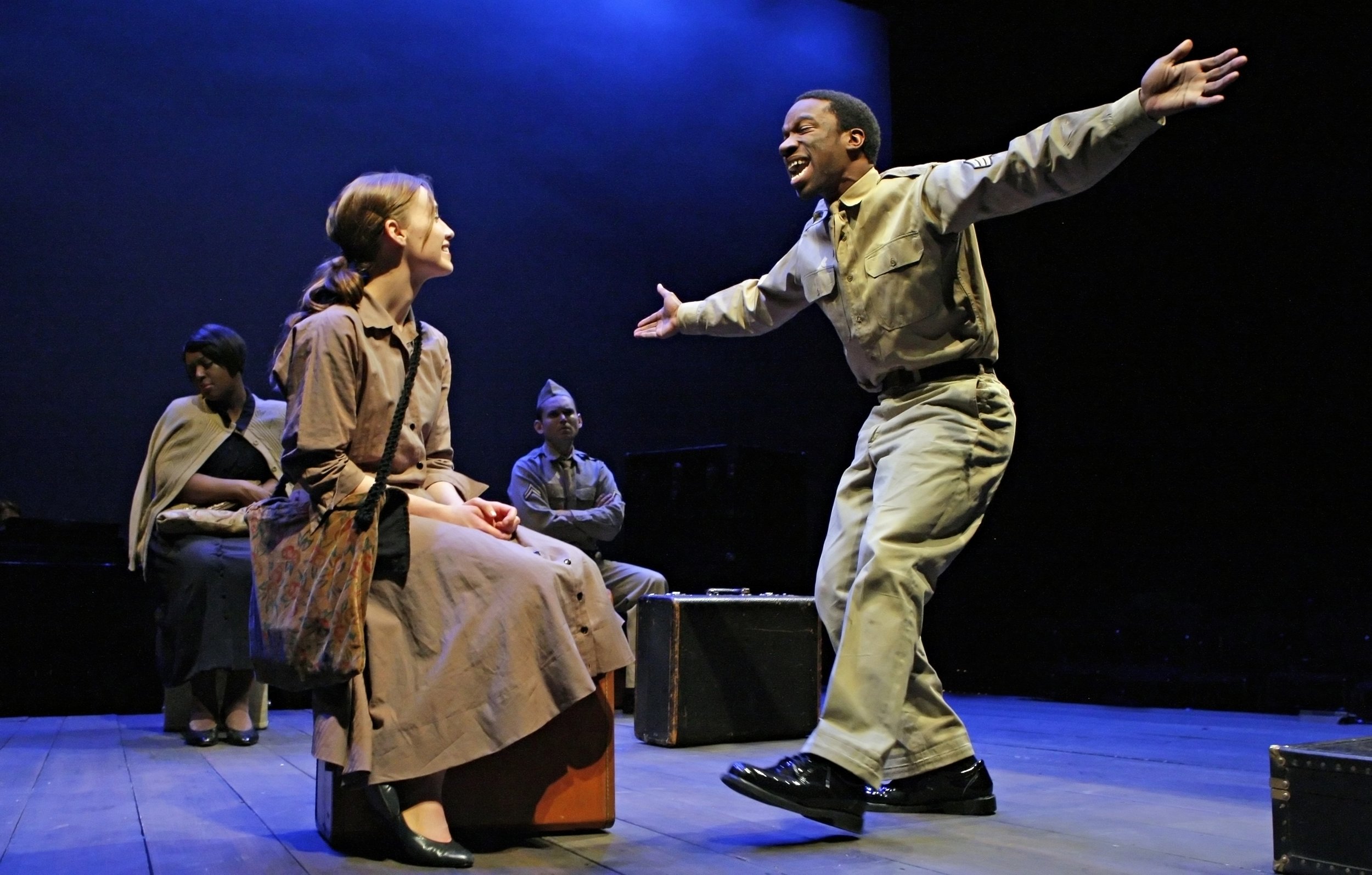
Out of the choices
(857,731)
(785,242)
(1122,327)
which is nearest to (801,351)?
(785,242)

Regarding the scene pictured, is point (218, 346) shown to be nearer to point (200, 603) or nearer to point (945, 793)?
point (200, 603)

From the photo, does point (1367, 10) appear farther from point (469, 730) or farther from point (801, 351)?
point (469, 730)

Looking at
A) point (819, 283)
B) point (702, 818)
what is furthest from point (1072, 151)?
point (702, 818)

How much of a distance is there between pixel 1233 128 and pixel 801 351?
9.03 ft

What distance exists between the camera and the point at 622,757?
317 cm

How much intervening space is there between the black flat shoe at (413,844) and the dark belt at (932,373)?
3.92 feet

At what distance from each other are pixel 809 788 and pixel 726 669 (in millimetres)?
1787

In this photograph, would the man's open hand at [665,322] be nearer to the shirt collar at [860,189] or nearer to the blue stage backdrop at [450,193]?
the shirt collar at [860,189]

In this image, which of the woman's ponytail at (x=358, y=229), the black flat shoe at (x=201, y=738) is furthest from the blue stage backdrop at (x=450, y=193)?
the woman's ponytail at (x=358, y=229)

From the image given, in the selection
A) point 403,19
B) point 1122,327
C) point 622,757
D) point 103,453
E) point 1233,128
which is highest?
point 403,19

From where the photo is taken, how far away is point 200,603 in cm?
363

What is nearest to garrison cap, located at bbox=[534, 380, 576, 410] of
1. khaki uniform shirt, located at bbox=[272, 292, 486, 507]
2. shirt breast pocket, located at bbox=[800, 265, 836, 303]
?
shirt breast pocket, located at bbox=[800, 265, 836, 303]

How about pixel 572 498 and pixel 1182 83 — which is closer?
pixel 1182 83

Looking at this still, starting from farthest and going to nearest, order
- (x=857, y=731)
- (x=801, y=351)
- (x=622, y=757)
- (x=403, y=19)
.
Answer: (x=801, y=351) → (x=403, y=19) → (x=622, y=757) → (x=857, y=731)
